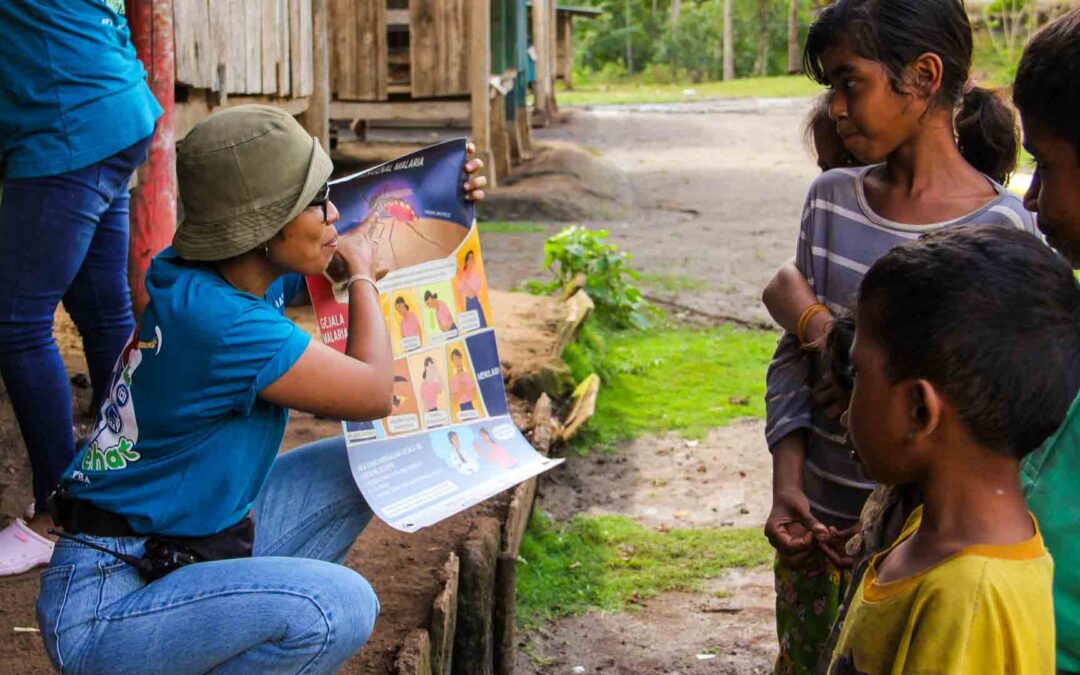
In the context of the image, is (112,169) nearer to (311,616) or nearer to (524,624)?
(311,616)

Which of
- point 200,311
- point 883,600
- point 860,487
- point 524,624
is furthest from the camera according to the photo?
point 524,624

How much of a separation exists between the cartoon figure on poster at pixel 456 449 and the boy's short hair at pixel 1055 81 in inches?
62.4

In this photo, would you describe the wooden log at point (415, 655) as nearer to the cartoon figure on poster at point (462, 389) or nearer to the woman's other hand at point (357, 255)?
the cartoon figure on poster at point (462, 389)

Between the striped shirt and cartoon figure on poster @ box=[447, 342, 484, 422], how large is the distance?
2.83 feet

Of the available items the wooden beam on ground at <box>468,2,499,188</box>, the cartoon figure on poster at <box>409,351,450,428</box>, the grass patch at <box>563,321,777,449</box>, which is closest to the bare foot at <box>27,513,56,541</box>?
the cartoon figure on poster at <box>409,351,450,428</box>

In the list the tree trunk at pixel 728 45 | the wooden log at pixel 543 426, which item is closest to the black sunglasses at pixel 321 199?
the wooden log at pixel 543 426

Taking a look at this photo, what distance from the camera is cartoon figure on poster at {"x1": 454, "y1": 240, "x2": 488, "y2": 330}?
10.3 ft

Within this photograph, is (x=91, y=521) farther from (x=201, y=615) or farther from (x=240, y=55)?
(x=240, y=55)

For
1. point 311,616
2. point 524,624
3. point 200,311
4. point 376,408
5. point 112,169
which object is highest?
point 112,169

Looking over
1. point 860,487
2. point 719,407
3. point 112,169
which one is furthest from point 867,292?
point 719,407

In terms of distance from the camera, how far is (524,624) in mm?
4066

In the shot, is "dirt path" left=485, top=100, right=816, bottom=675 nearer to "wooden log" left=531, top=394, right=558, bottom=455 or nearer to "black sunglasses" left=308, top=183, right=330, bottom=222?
"wooden log" left=531, top=394, right=558, bottom=455

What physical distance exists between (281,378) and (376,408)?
0.78 ft

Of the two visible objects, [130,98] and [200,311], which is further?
[130,98]
